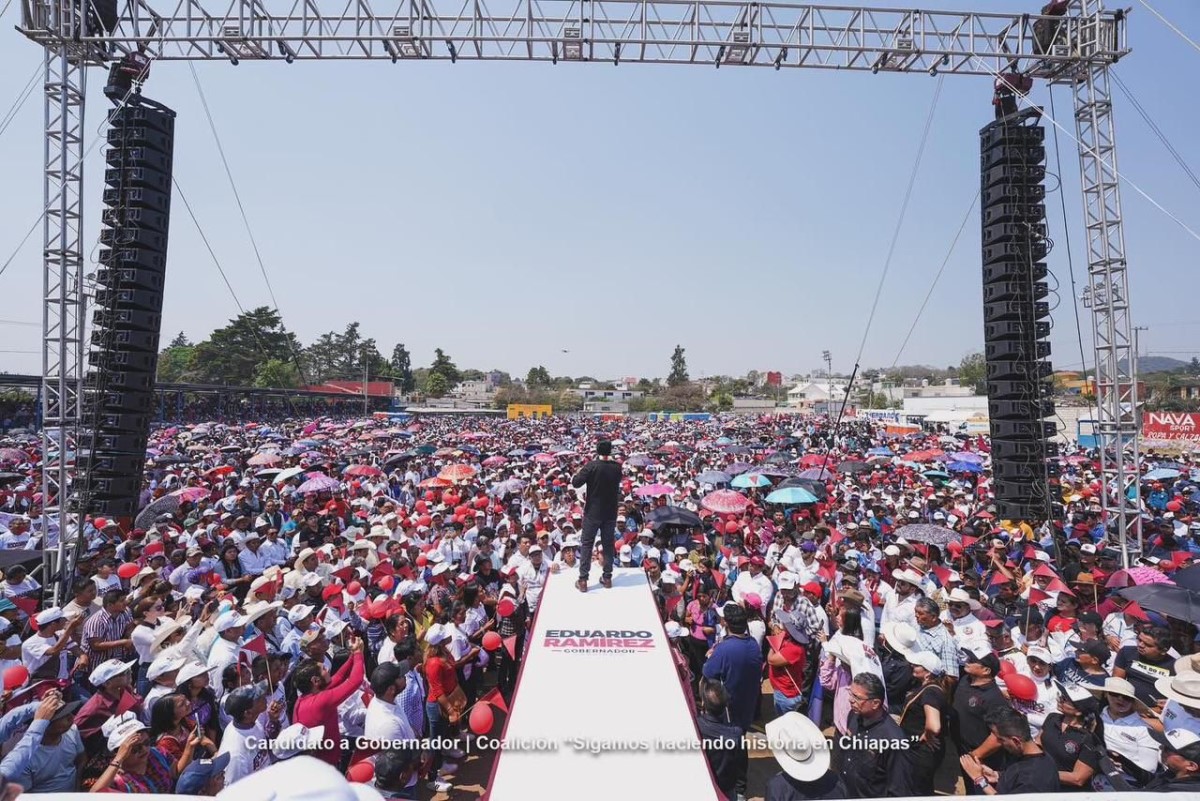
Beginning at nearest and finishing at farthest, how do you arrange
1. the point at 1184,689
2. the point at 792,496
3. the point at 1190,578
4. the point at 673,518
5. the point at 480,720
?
the point at 1184,689, the point at 480,720, the point at 1190,578, the point at 673,518, the point at 792,496

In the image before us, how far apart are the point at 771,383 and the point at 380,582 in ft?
456

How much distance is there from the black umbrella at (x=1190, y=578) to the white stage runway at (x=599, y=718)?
19.3 ft

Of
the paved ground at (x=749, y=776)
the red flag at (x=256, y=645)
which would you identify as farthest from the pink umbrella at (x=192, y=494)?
the paved ground at (x=749, y=776)

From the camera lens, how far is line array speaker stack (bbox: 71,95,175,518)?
33.2 feet

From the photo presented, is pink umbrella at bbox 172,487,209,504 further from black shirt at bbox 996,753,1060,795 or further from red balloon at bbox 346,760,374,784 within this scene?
black shirt at bbox 996,753,1060,795

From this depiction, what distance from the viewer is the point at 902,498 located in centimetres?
1408

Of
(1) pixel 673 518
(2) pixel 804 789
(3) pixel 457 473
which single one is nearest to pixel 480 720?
(2) pixel 804 789

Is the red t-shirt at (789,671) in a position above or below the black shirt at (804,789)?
below

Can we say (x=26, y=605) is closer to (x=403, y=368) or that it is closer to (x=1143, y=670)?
(x=1143, y=670)

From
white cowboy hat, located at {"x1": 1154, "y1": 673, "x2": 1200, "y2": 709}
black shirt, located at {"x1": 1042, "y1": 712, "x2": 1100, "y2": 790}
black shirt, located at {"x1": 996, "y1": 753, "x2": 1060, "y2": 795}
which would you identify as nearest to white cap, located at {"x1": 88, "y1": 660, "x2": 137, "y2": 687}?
black shirt, located at {"x1": 996, "y1": 753, "x2": 1060, "y2": 795}

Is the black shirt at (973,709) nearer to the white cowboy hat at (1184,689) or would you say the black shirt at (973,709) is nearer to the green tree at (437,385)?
the white cowboy hat at (1184,689)

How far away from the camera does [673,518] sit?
10.1m

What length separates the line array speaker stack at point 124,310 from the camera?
1012 centimetres

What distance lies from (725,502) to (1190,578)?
20.0 feet
